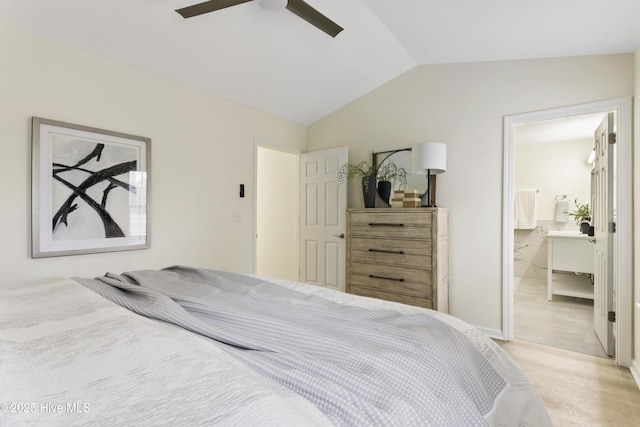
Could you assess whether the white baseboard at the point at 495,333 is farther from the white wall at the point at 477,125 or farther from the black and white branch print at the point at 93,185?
the black and white branch print at the point at 93,185

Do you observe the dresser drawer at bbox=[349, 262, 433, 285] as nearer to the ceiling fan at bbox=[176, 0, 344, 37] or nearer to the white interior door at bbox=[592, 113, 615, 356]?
the white interior door at bbox=[592, 113, 615, 356]

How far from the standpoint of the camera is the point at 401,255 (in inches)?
118

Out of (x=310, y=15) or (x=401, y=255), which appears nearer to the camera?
(x=310, y=15)

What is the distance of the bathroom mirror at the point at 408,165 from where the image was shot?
333 centimetres

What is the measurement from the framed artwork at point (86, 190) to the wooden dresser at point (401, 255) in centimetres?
197

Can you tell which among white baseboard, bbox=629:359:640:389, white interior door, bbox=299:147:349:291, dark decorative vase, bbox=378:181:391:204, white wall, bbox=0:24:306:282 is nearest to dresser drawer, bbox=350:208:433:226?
dark decorative vase, bbox=378:181:391:204

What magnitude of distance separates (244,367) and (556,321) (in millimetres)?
3900

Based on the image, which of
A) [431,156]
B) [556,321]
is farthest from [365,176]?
[556,321]

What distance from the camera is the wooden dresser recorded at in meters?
2.86

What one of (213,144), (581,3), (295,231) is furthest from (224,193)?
(581,3)

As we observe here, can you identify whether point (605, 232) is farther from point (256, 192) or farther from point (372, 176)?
point (256, 192)

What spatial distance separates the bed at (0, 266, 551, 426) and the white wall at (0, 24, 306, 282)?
1102mm

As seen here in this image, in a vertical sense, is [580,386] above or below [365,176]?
below

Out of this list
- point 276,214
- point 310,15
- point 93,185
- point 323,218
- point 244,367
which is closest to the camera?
point 244,367
